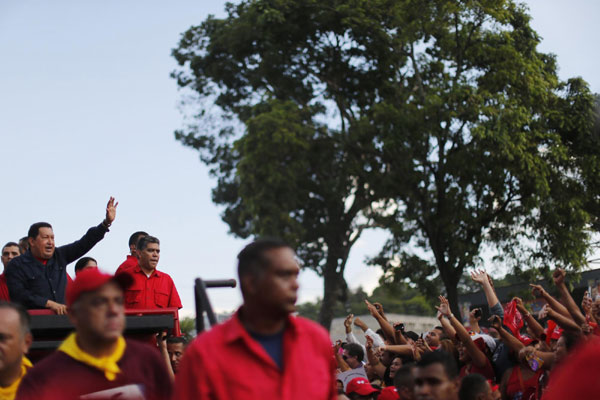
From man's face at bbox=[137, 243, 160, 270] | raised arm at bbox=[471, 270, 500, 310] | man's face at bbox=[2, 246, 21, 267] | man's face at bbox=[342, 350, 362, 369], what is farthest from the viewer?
man's face at bbox=[2, 246, 21, 267]

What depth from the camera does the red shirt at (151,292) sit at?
796 centimetres

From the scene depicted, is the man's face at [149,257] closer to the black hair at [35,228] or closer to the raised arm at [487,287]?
the black hair at [35,228]

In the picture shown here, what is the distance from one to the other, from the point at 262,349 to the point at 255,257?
41cm

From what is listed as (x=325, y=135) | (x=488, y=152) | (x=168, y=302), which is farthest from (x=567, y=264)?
(x=168, y=302)

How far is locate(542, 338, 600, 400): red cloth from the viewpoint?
8.98ft

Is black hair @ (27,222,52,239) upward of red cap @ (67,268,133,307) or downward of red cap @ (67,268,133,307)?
upward

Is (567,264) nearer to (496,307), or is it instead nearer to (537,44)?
(537,44)

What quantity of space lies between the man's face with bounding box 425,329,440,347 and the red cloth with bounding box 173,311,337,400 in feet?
18.1

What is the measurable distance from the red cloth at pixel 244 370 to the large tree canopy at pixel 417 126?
18.2m

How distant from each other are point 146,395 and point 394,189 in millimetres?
20847

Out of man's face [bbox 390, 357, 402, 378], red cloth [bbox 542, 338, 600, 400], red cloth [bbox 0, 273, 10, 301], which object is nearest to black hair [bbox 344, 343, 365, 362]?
man's face [bbox 390, 357, 402, 378]

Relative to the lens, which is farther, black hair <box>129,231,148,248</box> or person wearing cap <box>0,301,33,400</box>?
black hair <box>129,231,148,248</box>

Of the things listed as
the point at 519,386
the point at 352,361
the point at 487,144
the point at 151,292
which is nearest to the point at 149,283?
the point at 151,292

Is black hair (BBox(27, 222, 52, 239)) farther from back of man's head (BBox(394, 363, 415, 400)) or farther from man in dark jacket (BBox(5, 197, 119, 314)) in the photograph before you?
Answer: back of man's head (BBox(394, 363, 415, 400))
